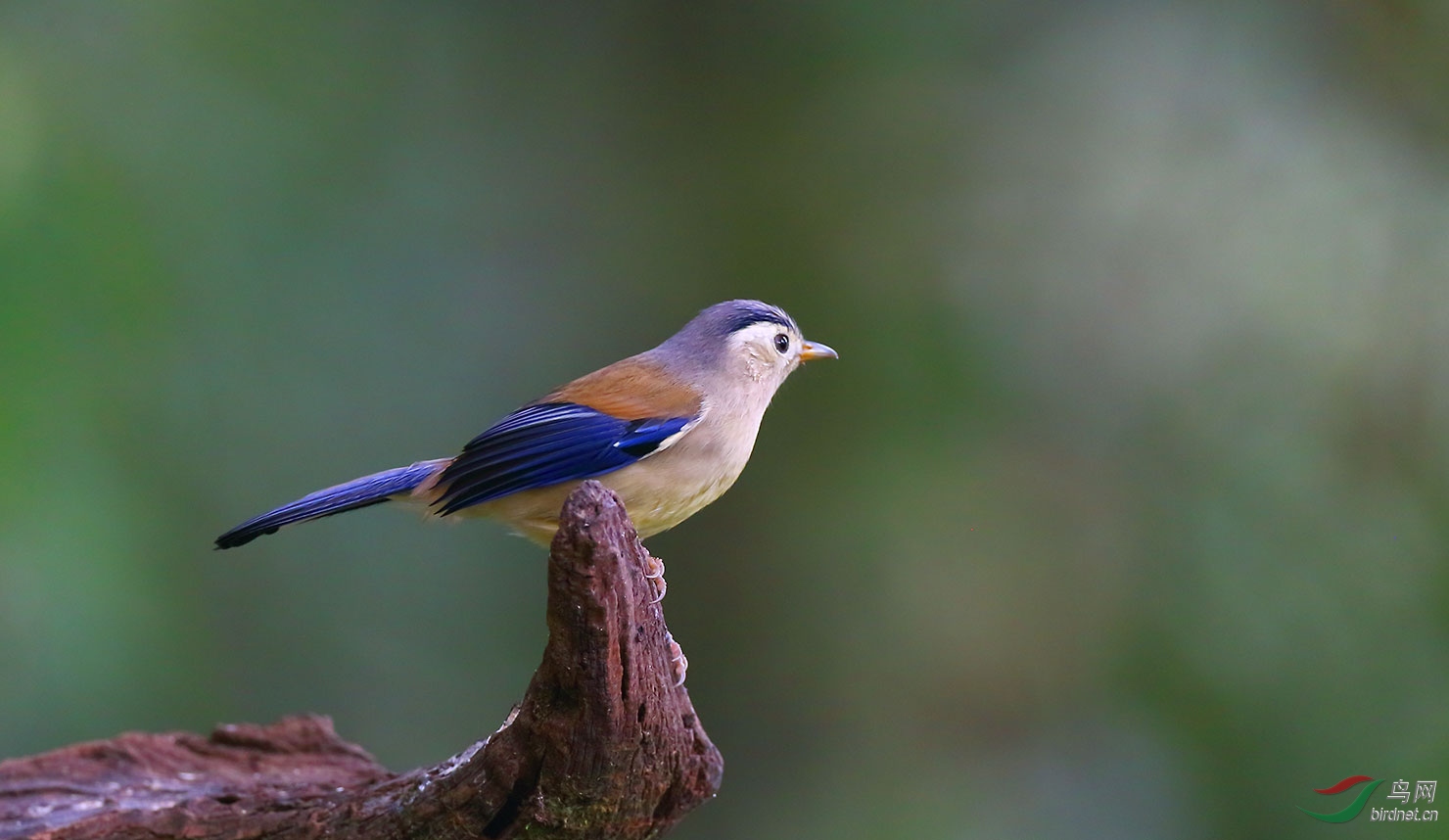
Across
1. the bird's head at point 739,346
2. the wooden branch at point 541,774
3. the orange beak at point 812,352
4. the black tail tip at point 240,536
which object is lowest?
the wooden branch at point 541,774

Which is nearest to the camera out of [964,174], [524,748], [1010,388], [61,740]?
[524,748]

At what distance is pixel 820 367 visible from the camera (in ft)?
20.4

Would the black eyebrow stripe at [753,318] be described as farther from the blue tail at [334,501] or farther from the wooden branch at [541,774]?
the wooden branch at [541,774]

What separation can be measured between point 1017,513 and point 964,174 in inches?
69.7

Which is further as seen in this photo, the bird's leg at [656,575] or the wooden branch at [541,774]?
the bird's leg at [656,575]

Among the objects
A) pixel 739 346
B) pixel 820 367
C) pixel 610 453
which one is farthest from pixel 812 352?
pixel 820 367

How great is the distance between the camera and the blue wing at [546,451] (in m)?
3.82

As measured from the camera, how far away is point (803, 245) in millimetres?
6398

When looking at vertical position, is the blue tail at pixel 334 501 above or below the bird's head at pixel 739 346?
below

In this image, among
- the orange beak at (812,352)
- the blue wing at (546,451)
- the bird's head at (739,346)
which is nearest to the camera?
the blue wing at (546,451)

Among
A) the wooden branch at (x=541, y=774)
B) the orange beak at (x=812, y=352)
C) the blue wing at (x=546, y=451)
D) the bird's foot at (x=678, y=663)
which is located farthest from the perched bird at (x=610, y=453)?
the wooden branch at (x=541, y=774)

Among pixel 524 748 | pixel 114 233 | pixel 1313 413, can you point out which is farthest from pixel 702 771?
pixel 114 233

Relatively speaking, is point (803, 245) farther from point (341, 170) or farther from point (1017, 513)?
point (341, 170)

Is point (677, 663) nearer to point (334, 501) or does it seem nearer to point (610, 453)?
point (610, 453)
